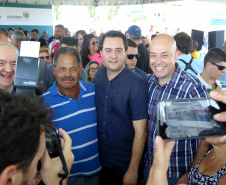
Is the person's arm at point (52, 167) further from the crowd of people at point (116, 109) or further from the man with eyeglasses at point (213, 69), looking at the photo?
the man with eyeglasses at point (213, 69)

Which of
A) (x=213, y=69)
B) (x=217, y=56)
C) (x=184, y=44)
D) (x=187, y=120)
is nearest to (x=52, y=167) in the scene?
(x=187, y=120)

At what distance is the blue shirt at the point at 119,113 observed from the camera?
204cm

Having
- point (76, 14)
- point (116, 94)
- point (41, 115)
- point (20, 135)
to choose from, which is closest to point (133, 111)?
point (116, 94)

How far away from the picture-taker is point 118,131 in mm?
2104

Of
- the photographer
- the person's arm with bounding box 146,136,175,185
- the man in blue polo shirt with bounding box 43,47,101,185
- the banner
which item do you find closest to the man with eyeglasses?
the man in blue polo shirt with bounding box 43,47,101,185

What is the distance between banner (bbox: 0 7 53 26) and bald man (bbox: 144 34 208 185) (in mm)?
12435

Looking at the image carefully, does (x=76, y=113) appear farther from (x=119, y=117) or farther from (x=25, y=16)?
(x=25, y=16)

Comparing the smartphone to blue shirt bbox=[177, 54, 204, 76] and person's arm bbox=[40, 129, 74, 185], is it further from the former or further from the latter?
blue shirt bbox=[177, 54, 204, 76]

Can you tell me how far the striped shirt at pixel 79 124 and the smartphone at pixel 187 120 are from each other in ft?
3.06

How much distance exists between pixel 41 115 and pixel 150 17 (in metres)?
14.0

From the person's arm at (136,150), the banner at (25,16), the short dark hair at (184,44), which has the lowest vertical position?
the person's arm at (136,150)

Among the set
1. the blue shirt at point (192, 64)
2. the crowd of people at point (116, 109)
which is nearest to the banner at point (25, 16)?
the blue shirt at point (192, 64)

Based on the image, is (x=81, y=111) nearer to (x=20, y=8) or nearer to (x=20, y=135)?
(x=20, y=135)

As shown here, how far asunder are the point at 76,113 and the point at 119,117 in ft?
1.37
